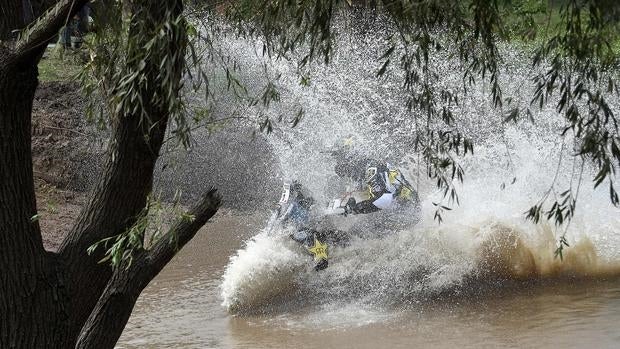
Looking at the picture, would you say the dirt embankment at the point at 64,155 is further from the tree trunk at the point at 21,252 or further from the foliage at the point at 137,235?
the foliage at the point at 137,235

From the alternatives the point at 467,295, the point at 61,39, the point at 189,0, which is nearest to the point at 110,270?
the point at 61,39

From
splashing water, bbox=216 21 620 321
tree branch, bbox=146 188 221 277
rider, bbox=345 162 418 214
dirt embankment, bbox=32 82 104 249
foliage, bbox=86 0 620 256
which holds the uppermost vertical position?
dirt embankment, bbox=32 82 104 249

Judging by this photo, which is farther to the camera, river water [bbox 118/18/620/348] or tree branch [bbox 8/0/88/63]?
river water [bbox 118/18/620/348]

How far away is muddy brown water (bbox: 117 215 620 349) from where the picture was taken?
1020 cm

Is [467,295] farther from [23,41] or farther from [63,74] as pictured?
[63,74]

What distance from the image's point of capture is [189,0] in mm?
6035

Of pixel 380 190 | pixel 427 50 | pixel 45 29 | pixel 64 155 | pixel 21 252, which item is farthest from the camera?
pixel 64 155

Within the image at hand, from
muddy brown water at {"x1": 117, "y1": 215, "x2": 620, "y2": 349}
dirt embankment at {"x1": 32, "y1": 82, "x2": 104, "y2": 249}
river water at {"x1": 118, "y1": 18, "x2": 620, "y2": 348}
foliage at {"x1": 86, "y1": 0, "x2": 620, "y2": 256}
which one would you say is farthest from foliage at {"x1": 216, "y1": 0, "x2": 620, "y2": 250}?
dirt embankment at {"x1": 32, "y1": 82, "x2": 104, "y2": 249}

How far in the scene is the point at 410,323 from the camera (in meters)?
11.0

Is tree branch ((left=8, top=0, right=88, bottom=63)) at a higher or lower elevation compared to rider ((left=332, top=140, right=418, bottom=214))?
higher

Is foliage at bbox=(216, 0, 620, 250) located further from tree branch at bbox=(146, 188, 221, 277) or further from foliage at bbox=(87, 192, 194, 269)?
foliage at bbox=(87, 192, 194, 269)

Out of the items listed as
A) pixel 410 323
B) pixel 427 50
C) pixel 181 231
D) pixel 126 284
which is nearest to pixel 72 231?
pixel 126 284

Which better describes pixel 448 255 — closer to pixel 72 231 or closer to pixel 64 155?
pixel 72 231

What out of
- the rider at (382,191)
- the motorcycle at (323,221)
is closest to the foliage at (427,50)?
the rider at (382,191)
